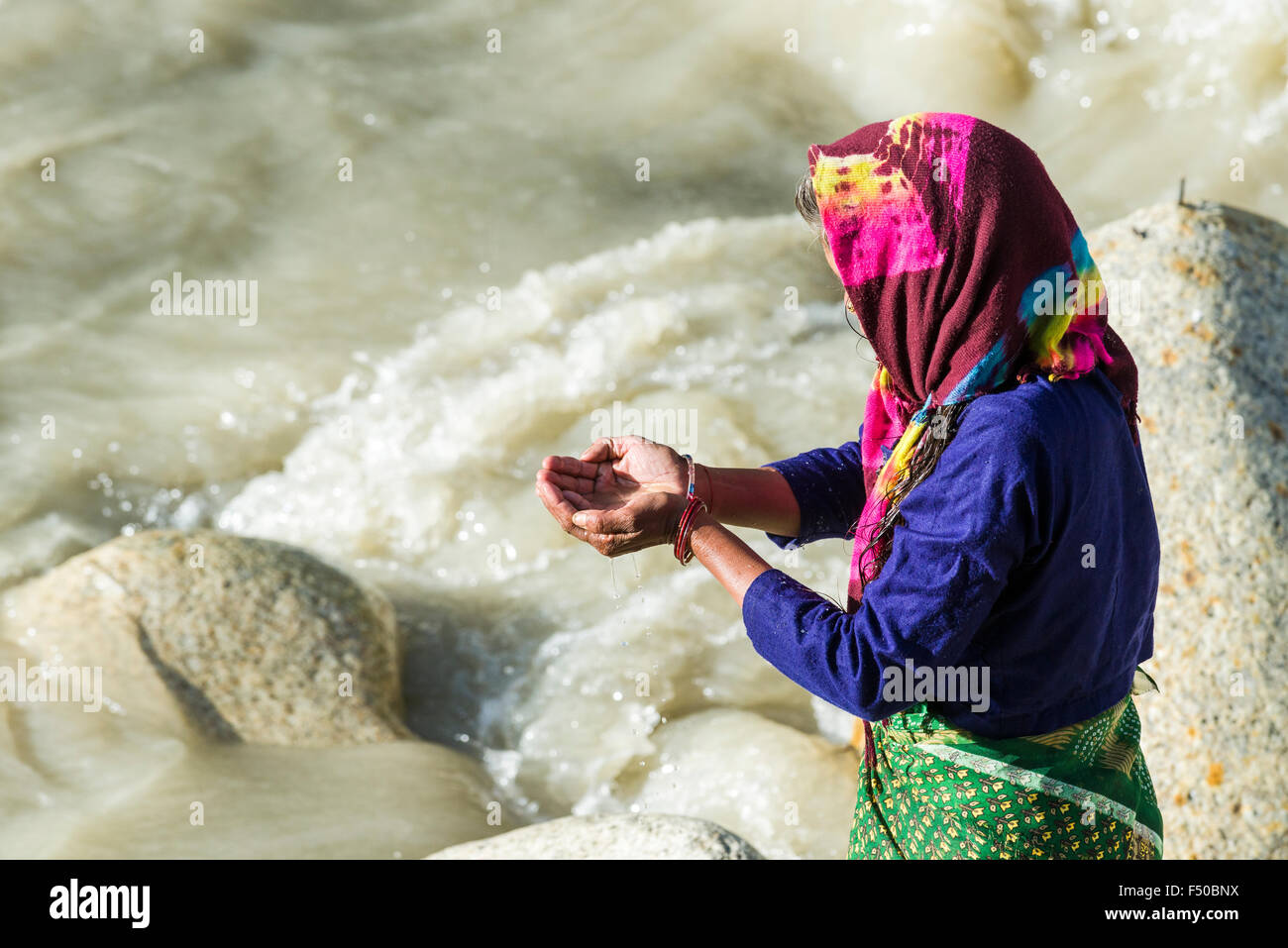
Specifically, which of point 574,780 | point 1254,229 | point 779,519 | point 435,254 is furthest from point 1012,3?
point 779,519

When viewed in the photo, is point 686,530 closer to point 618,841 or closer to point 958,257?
point 958,257

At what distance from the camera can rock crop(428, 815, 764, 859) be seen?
3.65 m

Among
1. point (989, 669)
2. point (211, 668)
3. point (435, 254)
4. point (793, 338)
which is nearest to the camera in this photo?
point (989, 669)

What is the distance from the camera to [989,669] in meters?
2.21

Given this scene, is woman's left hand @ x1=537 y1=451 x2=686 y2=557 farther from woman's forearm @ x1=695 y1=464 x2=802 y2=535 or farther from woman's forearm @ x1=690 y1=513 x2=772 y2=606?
woman's forearm @ x1=695 y1=464 x2=802 y2=535

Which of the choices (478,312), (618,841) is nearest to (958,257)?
(618,841)

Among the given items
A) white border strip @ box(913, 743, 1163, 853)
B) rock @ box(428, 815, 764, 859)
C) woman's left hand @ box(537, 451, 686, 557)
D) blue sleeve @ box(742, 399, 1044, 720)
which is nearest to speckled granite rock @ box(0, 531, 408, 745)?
rock @ box(428, 815, 764, 859)

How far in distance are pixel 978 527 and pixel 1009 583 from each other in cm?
19

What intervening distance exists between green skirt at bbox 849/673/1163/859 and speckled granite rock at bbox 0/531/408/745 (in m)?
3.35

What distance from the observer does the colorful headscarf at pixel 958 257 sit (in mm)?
2082

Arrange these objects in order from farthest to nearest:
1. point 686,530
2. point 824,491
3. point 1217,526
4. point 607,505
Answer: point 1217,526 → point 824,491 → point 607,505 → point 686,530

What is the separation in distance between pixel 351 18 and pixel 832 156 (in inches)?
423

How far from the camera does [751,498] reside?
2.69 m
